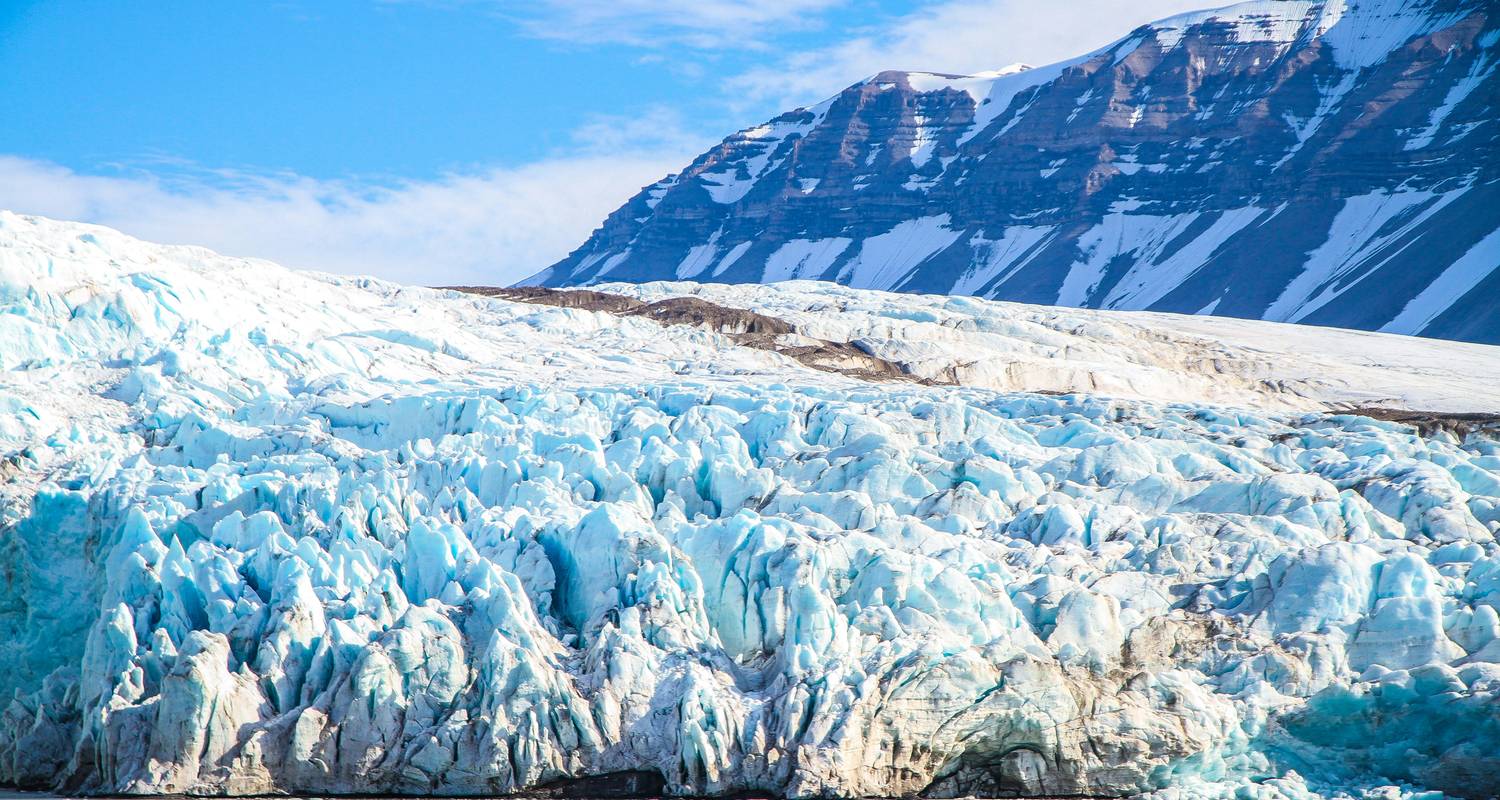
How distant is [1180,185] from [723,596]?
146 metres

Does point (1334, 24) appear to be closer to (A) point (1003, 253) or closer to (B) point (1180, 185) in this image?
(B) point (1180, 185)

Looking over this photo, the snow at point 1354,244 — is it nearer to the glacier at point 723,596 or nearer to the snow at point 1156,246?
the snow at point 1156,246

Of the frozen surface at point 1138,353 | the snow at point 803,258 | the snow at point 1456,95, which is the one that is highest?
the snow at point 1456,95

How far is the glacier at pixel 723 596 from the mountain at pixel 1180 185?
285 feet

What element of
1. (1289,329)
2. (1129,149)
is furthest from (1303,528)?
(1129,149)

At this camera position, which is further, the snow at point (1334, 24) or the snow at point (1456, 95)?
the snow at point (1334, 24)

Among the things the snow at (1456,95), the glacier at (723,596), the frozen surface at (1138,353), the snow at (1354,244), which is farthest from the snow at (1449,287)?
the glacier at (723,596)

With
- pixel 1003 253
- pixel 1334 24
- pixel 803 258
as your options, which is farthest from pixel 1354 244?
pixel 803 258

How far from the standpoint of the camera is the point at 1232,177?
157375mm

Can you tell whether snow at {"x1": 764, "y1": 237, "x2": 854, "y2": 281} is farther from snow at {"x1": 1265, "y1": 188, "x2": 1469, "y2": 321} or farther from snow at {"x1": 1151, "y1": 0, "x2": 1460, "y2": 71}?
snow at {"x1": 1265, "y1": 188, "x2": 1469, "y2": 321}

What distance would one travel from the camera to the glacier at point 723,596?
2334 cm

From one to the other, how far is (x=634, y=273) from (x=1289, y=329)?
12801cm

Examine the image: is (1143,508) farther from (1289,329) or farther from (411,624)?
(1289,329)

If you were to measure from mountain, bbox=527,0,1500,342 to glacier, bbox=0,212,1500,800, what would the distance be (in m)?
86.7
